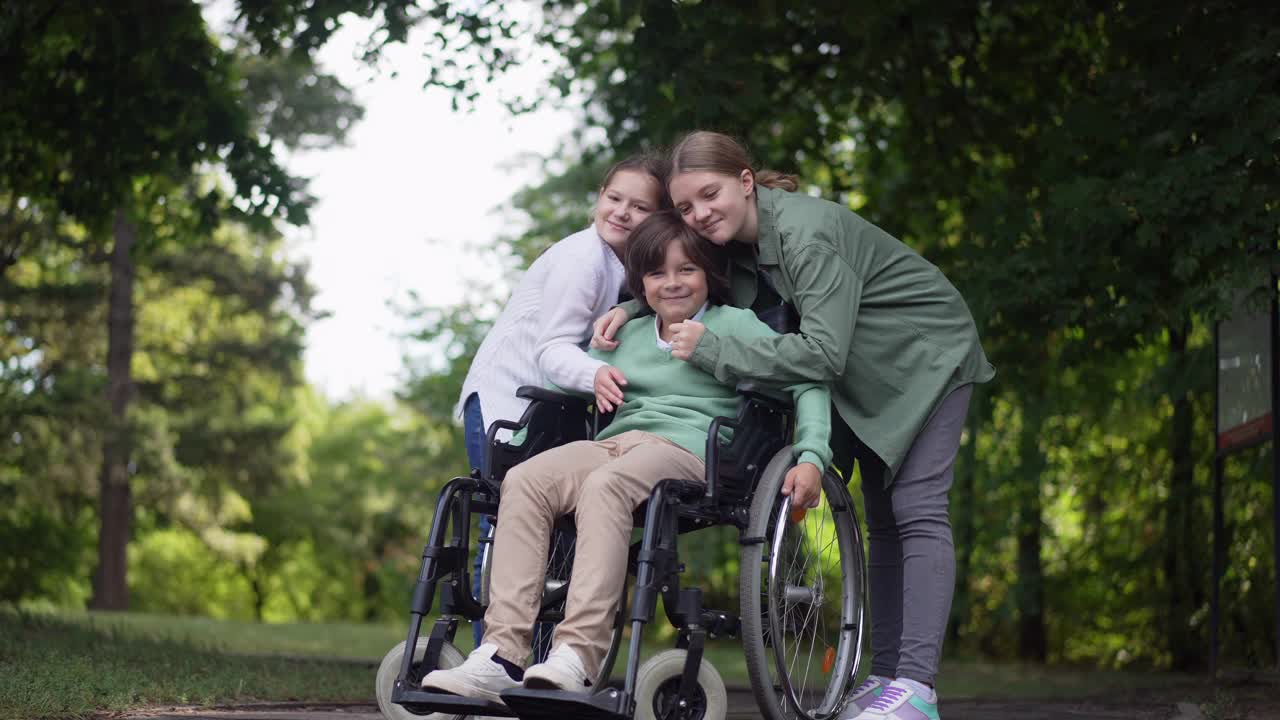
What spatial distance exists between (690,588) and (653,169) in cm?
137

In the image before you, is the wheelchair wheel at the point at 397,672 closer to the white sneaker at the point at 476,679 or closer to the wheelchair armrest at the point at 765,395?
the white sneaker at the point at 476,679

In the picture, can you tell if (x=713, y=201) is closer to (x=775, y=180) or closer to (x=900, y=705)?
(x=775, y=180)

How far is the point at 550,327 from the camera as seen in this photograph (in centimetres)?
383

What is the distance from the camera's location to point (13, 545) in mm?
23781

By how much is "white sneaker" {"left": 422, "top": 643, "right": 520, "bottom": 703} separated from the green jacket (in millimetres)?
937

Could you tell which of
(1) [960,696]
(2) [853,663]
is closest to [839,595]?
(2) [853,663]

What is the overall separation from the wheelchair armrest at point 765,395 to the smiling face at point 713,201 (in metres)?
0.41

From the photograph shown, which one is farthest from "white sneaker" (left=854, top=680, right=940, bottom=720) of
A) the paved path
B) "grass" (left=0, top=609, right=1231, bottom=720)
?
"grass" (left=0, top=609, right=1231, bottom=720)

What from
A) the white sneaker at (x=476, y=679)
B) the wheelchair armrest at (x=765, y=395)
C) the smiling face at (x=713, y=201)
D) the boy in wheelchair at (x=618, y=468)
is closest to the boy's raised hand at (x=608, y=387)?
the boy in wheelchair at (x=618, y=468)

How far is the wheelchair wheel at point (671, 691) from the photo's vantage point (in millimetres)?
3105

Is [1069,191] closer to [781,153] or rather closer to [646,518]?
[781,153]

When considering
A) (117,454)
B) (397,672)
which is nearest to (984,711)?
(397,672)

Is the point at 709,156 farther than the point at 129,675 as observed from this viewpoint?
No

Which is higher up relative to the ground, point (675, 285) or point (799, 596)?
point (675, 285)
